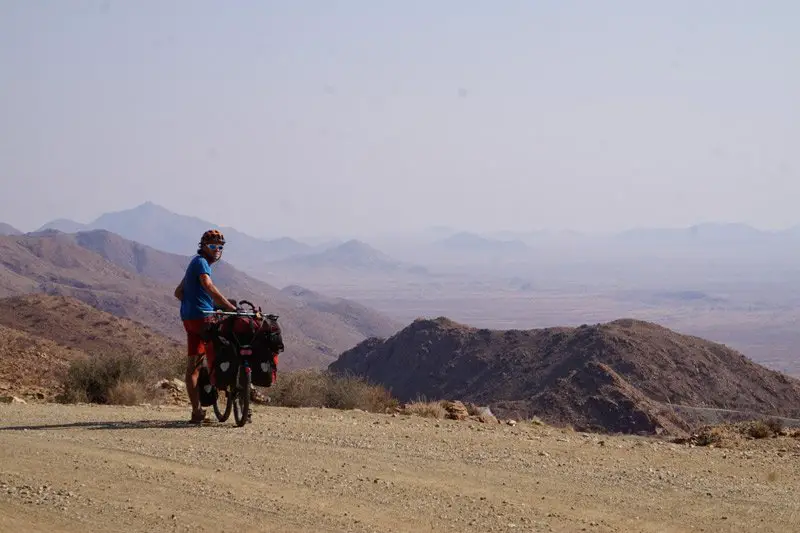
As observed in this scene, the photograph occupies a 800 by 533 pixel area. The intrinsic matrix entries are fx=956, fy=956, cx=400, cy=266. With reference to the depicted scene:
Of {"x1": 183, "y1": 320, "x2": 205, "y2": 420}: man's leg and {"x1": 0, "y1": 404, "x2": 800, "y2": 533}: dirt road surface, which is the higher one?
{"x1": 183, "y1": 320, "x2": 205, "y2": 420}: man's leg

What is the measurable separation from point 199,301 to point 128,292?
75.0m

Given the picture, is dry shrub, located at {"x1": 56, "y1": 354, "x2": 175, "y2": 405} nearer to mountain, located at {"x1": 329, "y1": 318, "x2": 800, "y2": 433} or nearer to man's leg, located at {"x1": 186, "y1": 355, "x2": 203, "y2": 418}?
man's leg, located at {"x1": 186, "y1": 355, "x2": 203, "y2": 418}

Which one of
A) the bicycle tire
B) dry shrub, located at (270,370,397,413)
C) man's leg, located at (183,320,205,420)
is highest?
man's leg, located at (183,320,205,420)

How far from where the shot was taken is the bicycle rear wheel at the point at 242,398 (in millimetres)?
10484

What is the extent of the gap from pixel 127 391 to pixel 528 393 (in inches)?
772

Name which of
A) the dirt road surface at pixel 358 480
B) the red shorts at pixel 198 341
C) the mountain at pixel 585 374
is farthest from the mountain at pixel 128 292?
the dirt road surface at pixel 358 480

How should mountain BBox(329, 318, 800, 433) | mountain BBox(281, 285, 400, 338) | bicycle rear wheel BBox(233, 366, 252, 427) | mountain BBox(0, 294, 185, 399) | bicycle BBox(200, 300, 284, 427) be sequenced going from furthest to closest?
mountain BBox(281, 285, 400, 338) < mountain BBox(329, 318, 800, 433) < mountain BBox(0, 294, 185, 399) < bicycle rear wheel BBox(233, 366, 252, 427) < bicycle BBox(200, 300, 284, 427)

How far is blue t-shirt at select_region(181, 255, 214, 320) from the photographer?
10.5 metres

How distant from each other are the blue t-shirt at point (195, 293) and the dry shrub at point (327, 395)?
6191 millimetres

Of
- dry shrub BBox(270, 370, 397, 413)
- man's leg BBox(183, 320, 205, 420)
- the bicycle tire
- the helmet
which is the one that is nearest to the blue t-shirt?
man's leg BBox(183, 320, 205, 420)

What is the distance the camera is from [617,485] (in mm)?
8367

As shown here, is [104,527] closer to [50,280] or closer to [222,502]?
[222,502]

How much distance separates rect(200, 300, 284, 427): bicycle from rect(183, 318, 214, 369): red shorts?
0.36 ft

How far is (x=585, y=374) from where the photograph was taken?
3058 cm
